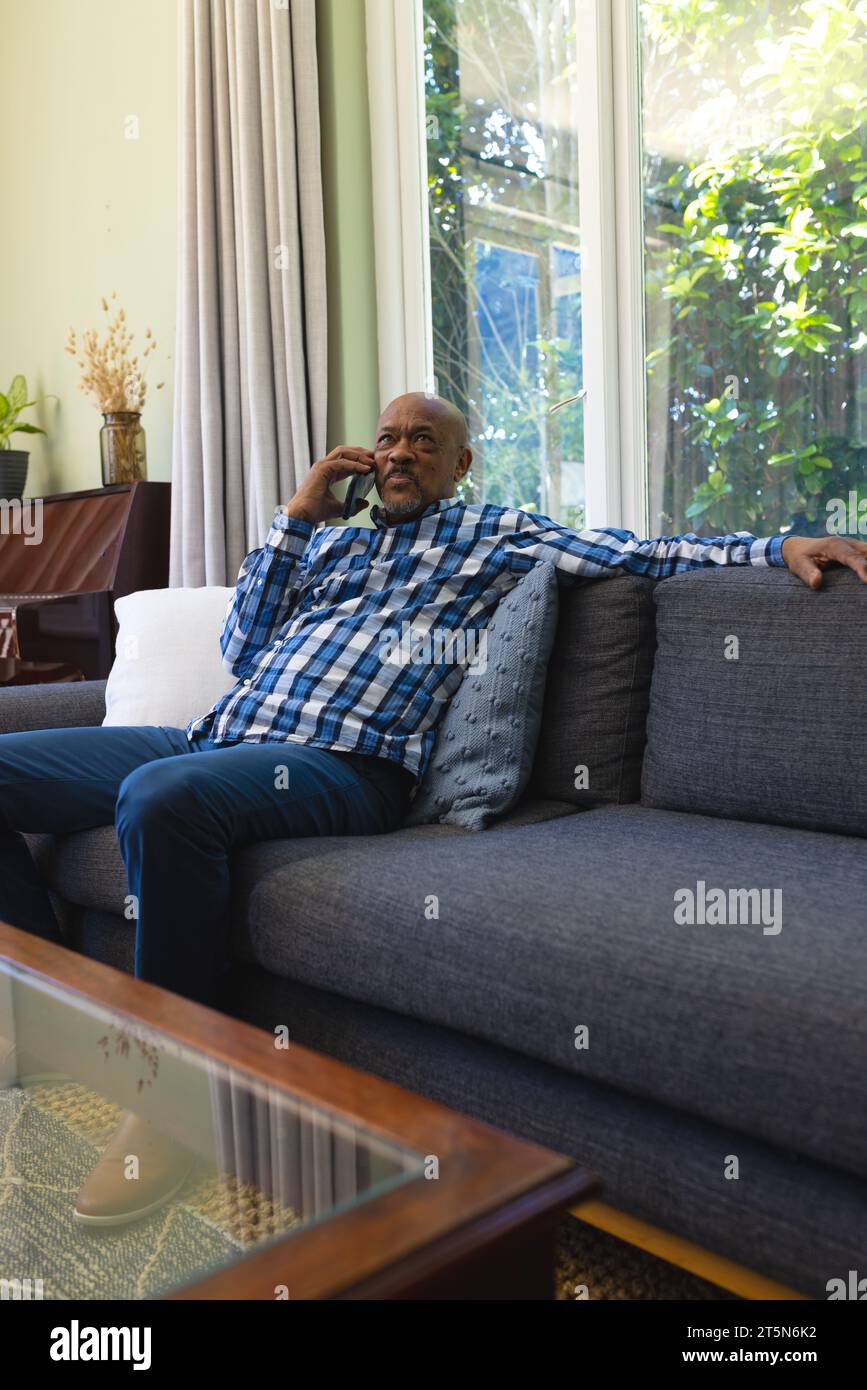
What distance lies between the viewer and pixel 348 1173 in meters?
0.83

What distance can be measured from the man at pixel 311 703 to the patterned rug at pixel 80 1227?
550 mm

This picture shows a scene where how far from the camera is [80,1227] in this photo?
0.90 m

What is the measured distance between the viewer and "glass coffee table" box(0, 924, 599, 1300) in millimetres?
744

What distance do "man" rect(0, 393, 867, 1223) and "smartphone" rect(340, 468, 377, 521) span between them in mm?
24

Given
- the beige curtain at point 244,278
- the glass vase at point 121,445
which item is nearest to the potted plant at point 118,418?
the glass vase at point 121,445

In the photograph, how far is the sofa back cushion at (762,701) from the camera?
1664mm

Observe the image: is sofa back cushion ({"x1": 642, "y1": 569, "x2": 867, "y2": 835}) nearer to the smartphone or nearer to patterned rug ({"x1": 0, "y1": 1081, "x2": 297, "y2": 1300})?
the smartphone

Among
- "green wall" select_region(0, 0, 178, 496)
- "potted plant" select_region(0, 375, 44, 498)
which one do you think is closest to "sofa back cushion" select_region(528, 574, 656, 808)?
"green wall" select_region(0, 0, 178, 496)

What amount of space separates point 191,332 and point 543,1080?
253 centimetres

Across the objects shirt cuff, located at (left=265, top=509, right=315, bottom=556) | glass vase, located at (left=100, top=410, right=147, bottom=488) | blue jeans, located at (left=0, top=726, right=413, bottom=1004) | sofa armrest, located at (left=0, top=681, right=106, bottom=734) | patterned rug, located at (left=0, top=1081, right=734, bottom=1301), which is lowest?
patterned rug, located at (left=0, top=1081, right=734, bottom=1301)

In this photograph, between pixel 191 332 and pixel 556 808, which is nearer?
pixel 556 808

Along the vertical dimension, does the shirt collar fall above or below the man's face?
below
